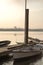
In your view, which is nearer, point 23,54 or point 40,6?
point 23,54

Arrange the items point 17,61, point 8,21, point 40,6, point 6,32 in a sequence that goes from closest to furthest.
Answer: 1. point 17,61
2. point 6,32
3. point 8,21
4. point 40,6

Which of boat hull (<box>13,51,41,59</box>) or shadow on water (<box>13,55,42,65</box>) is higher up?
boat hull (<box>13,51,41,59</box>)

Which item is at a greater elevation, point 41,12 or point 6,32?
point 41,12

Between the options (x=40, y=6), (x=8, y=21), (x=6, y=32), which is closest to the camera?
(x=6, y=32)

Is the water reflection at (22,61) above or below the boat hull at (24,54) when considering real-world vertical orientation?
below

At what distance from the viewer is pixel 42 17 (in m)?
1.90

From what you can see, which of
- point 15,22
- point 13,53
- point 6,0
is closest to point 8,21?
point 15,22

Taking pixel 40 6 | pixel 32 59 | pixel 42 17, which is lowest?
pixel 32 59

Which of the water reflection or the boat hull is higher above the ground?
the boat hull

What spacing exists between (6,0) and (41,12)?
399 mm

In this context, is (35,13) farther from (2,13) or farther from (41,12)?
(2,13)

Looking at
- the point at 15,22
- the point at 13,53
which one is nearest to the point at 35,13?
the point at 15,22

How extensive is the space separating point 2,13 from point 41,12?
0.42 meters

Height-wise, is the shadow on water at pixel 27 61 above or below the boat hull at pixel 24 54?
below
